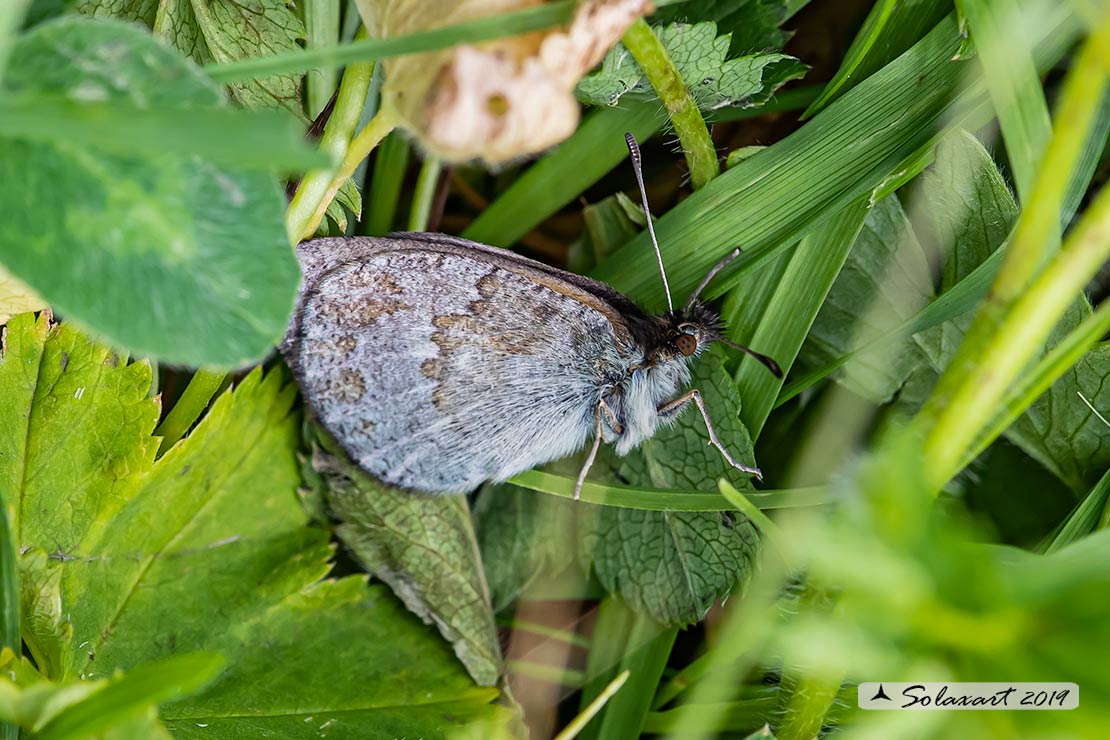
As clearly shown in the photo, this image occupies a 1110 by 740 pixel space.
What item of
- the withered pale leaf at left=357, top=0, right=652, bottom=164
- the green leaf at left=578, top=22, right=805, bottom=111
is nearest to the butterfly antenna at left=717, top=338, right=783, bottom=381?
the green leaf at left=578, top=22, right=805, bottom=111

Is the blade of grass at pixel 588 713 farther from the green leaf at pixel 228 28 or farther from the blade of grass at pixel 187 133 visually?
the green leaf at pixel 228 28

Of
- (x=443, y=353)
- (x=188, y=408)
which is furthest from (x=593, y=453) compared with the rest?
(x=188, y=408)

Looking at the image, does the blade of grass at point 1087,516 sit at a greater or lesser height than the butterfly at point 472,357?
greater

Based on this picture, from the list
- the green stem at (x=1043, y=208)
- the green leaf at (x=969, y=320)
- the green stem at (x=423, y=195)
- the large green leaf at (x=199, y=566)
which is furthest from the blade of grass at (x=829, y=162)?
the large green leaf at (x=199, y=566)

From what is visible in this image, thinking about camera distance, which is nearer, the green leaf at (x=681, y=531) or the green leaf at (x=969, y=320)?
the green leaf at (x=969, y=320)

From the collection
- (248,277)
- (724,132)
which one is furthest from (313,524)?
(724,132)

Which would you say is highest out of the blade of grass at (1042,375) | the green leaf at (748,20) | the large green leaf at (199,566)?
the green leaf at (748,20)

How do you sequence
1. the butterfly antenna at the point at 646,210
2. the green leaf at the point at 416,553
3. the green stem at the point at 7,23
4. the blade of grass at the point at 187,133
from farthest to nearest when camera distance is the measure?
1. the green leaf at the point at 416,553
2. the butterfly antenna at the point at 646,210
3. the green stem at the point at 7,23
4. the blade of grass at the point at 187,133

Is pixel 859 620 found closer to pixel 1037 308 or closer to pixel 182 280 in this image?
pixel 1037 308
